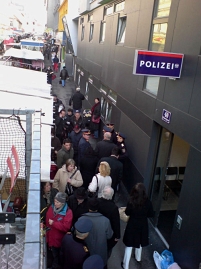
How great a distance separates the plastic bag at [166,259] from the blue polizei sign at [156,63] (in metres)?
3.43

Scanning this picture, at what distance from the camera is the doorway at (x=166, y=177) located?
629cm

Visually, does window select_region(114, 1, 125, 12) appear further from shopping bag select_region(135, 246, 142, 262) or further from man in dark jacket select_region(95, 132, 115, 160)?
shopping bag select_region(135, 246, 142, 262)

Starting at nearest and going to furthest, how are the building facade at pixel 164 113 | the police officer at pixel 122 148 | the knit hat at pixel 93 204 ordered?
the knit hat at pixel 93 204 < the building facade at pixel 164 113 < the police officer at pixel 122 148

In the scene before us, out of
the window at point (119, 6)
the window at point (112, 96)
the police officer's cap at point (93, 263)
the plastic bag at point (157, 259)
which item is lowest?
the plastic bag at point (157, 259)

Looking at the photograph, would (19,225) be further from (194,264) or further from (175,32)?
(175,32)

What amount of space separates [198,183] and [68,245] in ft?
7.75

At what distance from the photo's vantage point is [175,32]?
5520mm

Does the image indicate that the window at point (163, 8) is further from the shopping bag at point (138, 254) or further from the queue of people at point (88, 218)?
the shopping bag at point (138, 254)

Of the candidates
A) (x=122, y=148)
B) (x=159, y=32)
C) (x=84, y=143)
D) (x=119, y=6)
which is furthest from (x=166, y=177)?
(x=119, y=6)

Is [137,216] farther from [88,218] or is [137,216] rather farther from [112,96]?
[112,96]

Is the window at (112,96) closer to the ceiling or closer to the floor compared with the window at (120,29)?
closer to the floor

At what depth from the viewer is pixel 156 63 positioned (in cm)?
492

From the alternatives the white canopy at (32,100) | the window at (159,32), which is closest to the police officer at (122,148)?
the window at (159,32)

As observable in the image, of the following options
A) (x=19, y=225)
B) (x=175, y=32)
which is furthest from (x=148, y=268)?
(x=175, y=32)
